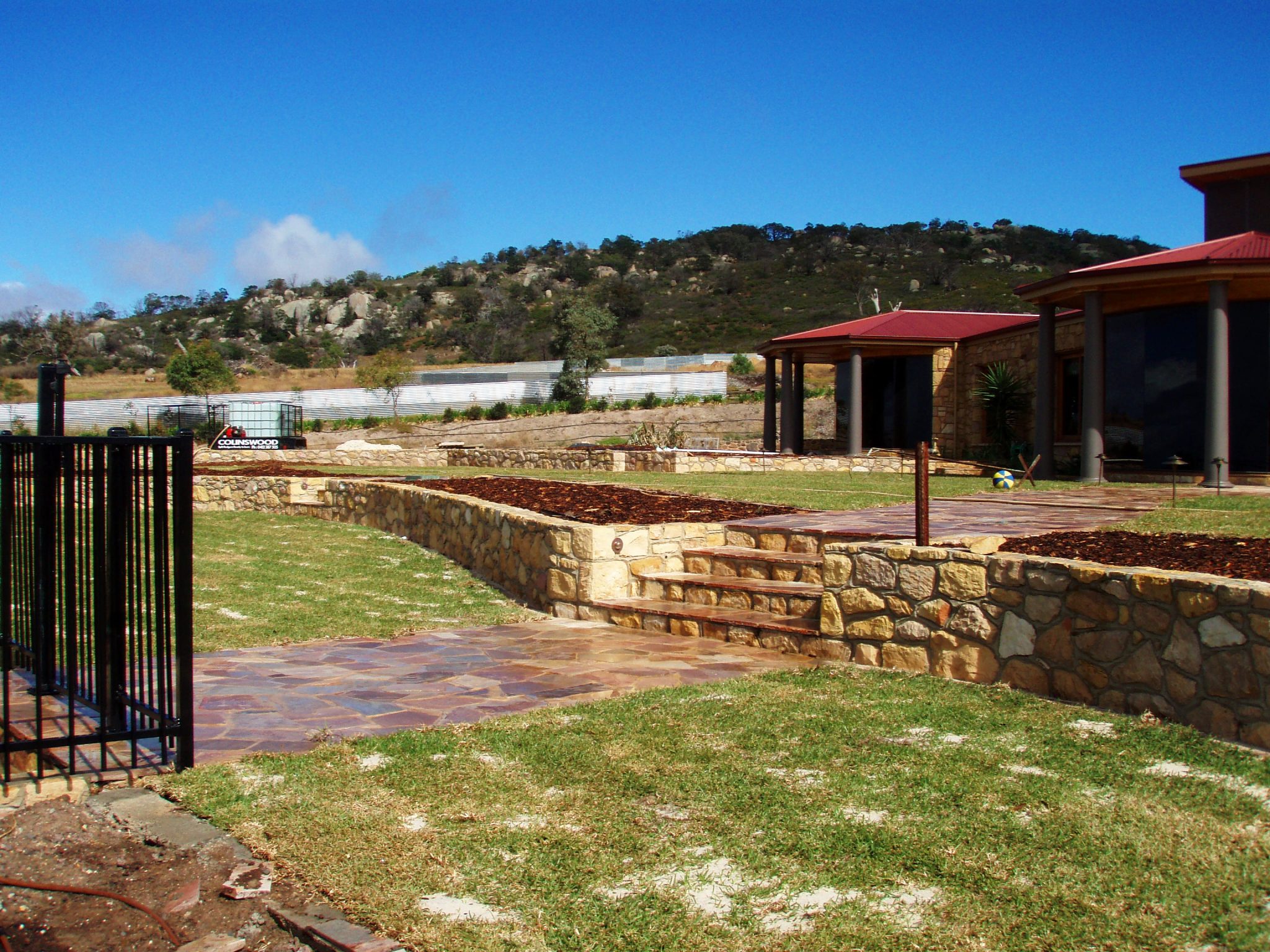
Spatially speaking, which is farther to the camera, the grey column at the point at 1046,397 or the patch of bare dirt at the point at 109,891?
the grey column at the point at 1046,397

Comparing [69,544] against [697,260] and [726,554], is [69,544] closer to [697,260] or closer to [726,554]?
[726,554]

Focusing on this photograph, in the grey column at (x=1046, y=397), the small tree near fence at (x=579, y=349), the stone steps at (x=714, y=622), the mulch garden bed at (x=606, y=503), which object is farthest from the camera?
the small tree near fence at (x=579, y=349)

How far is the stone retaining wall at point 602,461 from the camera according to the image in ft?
74.2

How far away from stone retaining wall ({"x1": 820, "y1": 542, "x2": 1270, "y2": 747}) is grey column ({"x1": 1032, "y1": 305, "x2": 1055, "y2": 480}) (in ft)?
41.4

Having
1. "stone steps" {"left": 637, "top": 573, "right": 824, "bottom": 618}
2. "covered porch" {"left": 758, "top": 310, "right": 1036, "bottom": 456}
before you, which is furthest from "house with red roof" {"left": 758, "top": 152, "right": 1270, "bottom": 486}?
"stone steps" {"left": 637, "top": 573, "right": 824, "bottom": 618}

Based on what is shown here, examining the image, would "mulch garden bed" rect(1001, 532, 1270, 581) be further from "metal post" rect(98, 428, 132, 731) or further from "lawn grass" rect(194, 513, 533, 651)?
"metal post" rect(98, 428, 132, 731)

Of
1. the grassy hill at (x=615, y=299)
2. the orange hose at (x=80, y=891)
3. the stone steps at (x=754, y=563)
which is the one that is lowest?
the orange hose at (x=80, y=891)

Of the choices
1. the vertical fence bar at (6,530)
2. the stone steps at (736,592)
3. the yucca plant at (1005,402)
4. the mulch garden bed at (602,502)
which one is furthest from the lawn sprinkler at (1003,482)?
the vertical fence bar at (6,530)

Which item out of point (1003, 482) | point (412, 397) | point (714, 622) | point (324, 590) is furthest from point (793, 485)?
point (412, 397)

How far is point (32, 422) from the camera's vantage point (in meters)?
38.9

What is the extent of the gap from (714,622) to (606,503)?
426cm

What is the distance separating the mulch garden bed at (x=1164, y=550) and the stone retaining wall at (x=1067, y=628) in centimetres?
64

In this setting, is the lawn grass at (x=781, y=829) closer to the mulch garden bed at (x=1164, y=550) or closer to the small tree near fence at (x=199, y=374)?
the mulch garden bed at (x=1164, y=550)

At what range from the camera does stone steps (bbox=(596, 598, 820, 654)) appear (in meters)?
6.70
